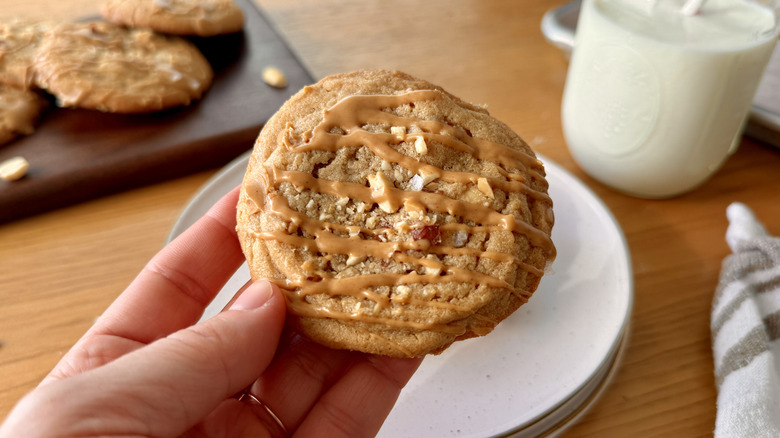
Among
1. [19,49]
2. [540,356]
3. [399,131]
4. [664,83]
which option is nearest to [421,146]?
[399,131]

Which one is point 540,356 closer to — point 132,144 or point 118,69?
point 132,144

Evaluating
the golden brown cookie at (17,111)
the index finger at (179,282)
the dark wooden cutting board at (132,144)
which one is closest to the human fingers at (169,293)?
the index finger at (179,282)

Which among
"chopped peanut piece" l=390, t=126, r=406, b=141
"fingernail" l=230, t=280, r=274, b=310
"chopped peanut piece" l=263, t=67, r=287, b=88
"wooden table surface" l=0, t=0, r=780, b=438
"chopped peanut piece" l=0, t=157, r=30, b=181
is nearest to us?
"fingernail" l=230, t=280, r=274, b=310

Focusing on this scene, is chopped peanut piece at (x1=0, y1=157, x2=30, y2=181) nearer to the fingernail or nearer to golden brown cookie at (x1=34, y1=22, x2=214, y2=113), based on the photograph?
golden brown cookie at (x1=34, y1=22, x2=214, y2=113)

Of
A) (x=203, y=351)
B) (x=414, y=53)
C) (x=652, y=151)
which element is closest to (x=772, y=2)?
(x=652, y=151)

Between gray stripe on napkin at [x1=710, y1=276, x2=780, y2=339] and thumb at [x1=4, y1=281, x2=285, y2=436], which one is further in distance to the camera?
gray stripe on napkin at [x1=710, y1=276, x2=780, y2=339]

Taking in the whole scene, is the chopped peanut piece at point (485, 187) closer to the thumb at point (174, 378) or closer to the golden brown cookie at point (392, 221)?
the golden brown cookie at point (392, 221)

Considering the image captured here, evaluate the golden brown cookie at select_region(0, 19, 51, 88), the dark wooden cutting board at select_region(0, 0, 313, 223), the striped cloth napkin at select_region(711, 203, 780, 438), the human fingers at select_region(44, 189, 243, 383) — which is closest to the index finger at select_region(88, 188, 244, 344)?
the human fingers at select_region(44, 189, 243, 383)
